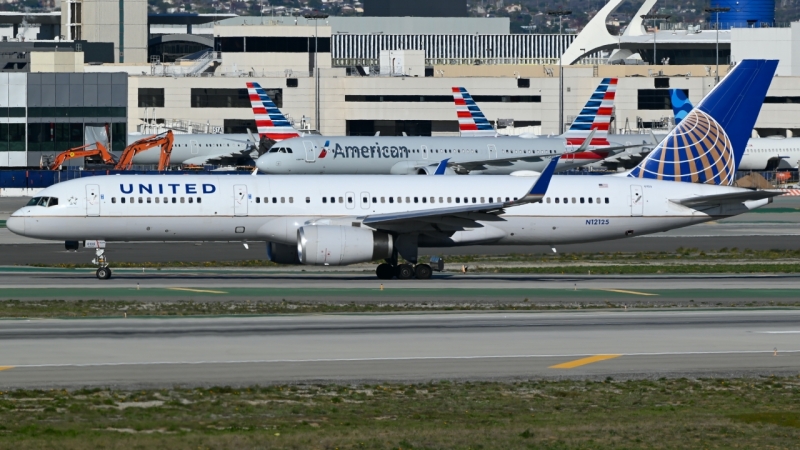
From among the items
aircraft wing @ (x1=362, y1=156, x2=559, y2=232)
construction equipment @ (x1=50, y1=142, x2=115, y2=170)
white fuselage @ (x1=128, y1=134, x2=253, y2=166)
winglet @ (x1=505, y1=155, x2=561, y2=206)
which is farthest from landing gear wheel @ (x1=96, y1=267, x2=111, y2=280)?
white fuselage @ (x1=128, y1=134, x2=253, y2=166)

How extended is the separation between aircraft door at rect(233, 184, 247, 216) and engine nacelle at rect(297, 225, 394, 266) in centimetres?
224

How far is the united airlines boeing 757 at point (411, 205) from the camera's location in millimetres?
40344

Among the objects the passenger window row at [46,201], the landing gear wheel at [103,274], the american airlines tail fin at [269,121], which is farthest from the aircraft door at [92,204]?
the american airlines tail fin at [269,121]

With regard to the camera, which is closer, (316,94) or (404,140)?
(404,140)

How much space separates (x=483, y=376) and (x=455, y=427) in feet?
15.2

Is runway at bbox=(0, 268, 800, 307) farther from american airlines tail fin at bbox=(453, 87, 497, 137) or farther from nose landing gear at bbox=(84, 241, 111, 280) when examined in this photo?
american airlines tail fin at bbox=(453, 87, 497, 137)

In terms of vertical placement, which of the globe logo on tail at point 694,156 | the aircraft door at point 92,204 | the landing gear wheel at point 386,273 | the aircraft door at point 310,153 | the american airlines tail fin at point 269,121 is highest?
the american airlines tail fin at point 269,121

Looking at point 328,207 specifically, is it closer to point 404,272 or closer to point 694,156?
point 404,272

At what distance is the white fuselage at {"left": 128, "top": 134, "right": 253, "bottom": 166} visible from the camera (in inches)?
4272

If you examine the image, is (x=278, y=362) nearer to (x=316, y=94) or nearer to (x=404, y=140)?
(x=404, y=140)

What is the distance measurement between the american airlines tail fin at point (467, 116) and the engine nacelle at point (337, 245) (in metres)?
66.8

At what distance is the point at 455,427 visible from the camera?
19016mm

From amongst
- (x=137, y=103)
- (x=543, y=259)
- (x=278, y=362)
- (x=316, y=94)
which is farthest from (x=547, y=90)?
(x=278, y=362)

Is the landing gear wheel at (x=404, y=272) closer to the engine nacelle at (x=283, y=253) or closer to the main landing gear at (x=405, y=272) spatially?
the main landing gear at (x=405, y=272)
